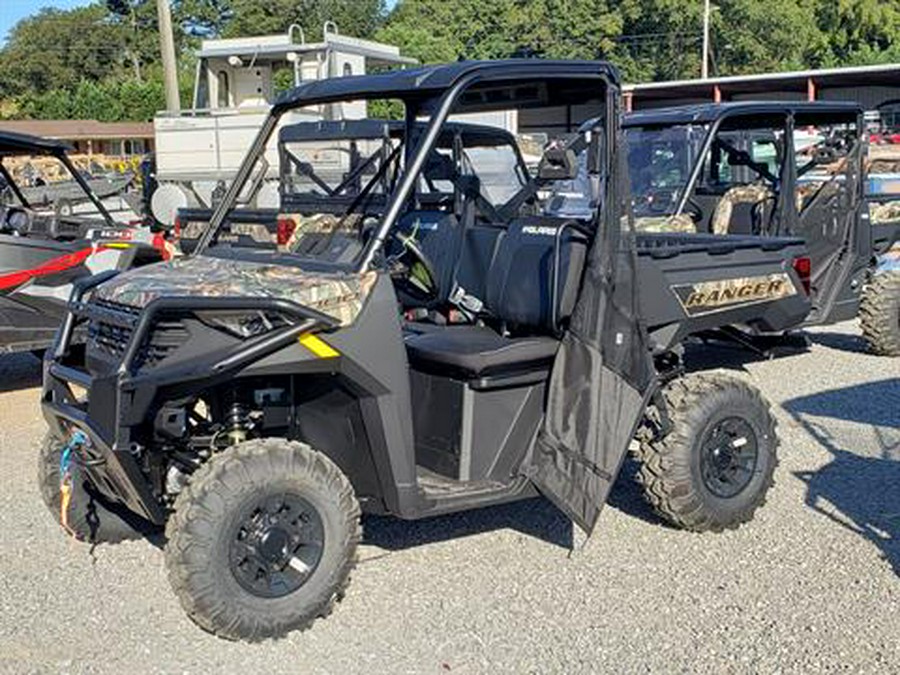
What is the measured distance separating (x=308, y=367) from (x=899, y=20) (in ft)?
218

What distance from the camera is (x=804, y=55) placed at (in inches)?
2477

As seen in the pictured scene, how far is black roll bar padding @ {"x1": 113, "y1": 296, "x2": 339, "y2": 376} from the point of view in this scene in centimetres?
412

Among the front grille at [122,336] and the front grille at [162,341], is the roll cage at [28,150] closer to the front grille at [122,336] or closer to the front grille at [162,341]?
the front grille at [122,336]

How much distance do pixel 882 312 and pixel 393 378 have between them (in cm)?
631

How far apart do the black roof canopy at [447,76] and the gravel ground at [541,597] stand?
2.05 m

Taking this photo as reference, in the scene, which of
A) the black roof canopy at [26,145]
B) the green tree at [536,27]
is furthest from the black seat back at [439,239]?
the green tree at [536,27]

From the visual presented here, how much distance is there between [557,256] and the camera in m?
5.09

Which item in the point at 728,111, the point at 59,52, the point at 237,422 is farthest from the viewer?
the point at 59,52

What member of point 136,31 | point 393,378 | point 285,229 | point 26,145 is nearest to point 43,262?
point 26,145

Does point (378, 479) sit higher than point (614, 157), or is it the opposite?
point (614, 157)

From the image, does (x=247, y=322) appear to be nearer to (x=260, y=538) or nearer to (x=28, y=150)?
(x=260, y=538)

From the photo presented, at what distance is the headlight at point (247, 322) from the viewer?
4270mm

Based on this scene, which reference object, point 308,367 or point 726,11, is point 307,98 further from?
point 726,11

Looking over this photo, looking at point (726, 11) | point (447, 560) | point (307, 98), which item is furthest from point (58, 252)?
point (726, 11)
